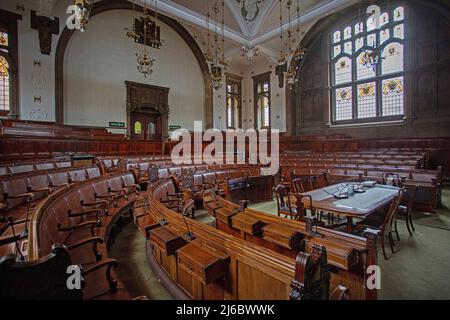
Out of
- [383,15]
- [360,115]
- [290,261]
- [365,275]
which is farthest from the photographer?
[360,115]

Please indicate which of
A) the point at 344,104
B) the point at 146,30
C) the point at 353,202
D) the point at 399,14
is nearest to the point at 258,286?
the point at 353,202

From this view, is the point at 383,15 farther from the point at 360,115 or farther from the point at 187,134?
the point at 187,134

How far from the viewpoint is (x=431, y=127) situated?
8.95m

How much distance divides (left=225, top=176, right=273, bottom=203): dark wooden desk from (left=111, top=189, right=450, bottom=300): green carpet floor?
1935mm

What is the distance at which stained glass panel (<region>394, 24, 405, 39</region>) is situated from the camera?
31.4 ft

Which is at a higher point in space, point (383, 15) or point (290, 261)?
point (383, 15)

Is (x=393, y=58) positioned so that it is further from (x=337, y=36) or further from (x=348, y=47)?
(x=337, y=36)

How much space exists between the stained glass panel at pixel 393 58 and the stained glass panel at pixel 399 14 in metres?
0.98

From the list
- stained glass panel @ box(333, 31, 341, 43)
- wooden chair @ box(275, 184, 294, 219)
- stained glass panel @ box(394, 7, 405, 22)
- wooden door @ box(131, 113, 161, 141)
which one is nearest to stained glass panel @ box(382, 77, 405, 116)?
stained glass panel @ box(394, 7, 405, 22)

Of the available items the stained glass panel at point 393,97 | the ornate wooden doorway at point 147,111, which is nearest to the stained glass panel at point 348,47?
the stained glass panel at point 393,97

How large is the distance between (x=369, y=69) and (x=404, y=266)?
36.0 feet

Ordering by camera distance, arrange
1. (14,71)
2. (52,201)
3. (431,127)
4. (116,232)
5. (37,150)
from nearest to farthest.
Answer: (52,201) < (116,232) < (37,150) < (14,71) < (431,127)
